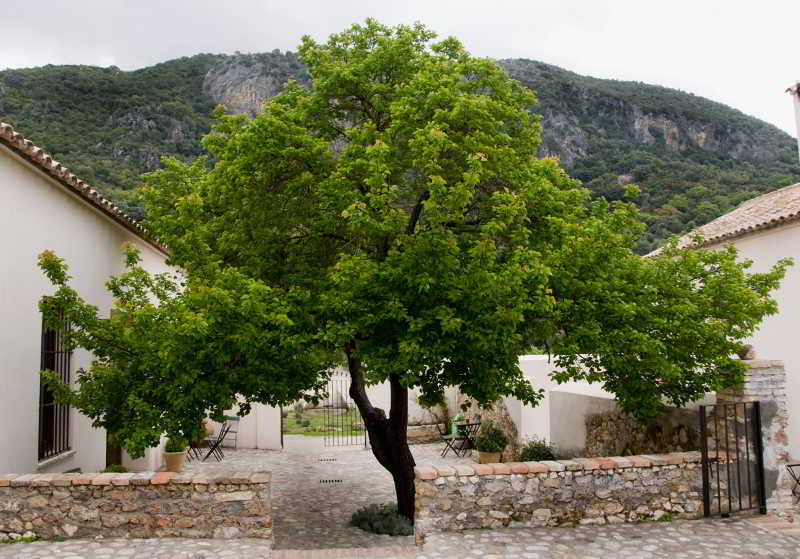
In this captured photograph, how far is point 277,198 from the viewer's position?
9.41 metres

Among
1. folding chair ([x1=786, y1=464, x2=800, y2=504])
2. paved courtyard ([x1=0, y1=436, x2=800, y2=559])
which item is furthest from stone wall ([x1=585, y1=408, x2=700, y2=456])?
folding chair ([x1=786, y1=464, x2=800, y2=504])

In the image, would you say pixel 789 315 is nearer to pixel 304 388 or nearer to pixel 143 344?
pixel 304 388

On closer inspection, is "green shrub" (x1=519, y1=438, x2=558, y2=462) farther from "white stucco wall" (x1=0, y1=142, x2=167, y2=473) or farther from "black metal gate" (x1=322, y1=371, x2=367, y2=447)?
"white stucco wall" (x1=0, y1=142, x2=167, y2=473)

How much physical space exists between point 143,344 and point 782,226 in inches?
480

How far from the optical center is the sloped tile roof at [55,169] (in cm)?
699

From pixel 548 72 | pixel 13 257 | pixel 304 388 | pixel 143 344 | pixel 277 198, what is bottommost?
pixel 304 388

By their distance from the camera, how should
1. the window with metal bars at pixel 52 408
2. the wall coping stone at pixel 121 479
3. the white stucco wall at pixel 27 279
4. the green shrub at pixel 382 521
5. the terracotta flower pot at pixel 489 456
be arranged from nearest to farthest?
the wall coping stone at pixel 121 479 < the white stucco wall at pixel 27 279 < the window with metal bars at pixel 52 408 < the green shrub at pixel 382 521 < the terracotta flower pot at pixel 489 456

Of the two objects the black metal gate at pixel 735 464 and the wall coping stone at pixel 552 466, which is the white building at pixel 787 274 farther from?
the wall coping stone at pixel 552 466

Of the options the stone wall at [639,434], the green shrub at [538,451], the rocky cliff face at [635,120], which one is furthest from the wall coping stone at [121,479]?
the rocky cliff face at [635,120]

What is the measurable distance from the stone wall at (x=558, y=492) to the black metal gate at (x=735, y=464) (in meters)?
0.21

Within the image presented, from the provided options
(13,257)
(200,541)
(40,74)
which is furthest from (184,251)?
(40,74)

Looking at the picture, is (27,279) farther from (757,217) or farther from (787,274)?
(757,217)

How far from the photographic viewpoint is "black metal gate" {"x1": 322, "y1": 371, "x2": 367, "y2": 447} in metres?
20.7

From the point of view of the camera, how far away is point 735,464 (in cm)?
808
